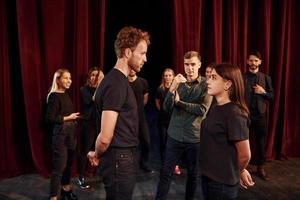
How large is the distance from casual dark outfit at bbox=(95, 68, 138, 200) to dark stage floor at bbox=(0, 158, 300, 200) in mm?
1696

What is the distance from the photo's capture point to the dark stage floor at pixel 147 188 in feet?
12.8

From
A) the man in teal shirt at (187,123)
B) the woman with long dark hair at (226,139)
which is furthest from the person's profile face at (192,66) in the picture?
the woman with long dark hair at (226,139)

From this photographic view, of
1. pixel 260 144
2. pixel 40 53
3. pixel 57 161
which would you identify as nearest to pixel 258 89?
pixel 260 144

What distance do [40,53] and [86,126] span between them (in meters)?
1.03

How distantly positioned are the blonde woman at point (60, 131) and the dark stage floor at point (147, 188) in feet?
1.50

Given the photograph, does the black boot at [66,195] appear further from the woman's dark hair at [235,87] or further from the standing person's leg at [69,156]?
the woman's dark hair at [235,87]

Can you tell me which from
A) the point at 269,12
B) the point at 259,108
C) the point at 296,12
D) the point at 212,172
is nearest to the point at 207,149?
the point at 212,172

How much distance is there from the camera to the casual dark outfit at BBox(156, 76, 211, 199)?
3.20 meters

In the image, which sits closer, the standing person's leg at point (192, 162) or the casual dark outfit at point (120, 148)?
the casual dark outfit at point (120, 148)

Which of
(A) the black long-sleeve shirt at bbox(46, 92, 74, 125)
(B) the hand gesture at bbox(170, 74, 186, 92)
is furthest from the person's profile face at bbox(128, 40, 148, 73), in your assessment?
(A) the black long-sleeve shirt at bbox(46, 92, 74, 125)

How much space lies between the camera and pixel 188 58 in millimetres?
3322

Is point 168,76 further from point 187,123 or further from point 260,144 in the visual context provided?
point 187,123

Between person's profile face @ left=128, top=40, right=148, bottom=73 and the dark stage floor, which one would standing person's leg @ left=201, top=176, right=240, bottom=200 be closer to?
person's profile face @ left=128, top=40, right=148, bottom=73

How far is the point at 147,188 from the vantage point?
414 centimetres
